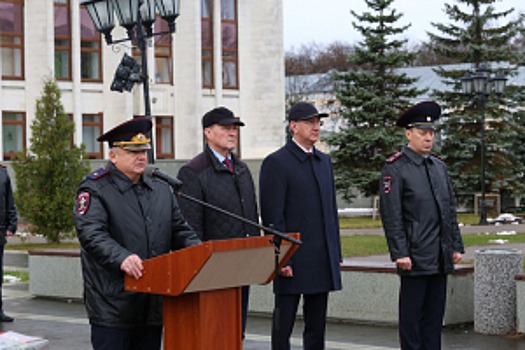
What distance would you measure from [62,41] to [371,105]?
13.4m

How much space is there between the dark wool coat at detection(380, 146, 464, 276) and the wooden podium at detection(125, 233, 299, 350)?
8.08 feet

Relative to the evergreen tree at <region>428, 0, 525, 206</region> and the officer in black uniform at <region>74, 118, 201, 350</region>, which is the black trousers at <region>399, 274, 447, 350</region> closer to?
the officer in black uniform at <region>74, 118, 201, 350</region>

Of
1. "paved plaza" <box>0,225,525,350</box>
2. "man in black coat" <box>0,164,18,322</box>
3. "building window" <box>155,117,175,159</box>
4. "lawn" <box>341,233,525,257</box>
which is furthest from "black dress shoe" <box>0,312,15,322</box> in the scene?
"building window" <box>155,117,175,159</box>

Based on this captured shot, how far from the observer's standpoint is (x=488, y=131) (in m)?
45.6

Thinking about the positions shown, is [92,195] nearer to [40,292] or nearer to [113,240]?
[113,240]

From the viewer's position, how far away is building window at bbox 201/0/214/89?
49312mm

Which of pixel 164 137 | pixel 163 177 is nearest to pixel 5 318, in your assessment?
pixel 163 177

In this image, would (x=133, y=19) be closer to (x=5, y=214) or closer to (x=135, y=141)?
(x=5, y=214)

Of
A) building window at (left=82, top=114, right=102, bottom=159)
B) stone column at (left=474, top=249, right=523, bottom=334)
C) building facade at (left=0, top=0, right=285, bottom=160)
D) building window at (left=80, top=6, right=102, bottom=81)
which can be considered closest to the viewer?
stone column at (left=474, top=249, right=523, bottom=334)

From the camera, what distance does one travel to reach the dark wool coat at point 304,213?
8.38 metres

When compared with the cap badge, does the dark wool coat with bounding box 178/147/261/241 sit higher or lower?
lower

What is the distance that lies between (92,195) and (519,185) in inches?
1589

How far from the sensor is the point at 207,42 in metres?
49.5

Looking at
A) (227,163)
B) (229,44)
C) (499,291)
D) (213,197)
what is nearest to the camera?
(213,197)
